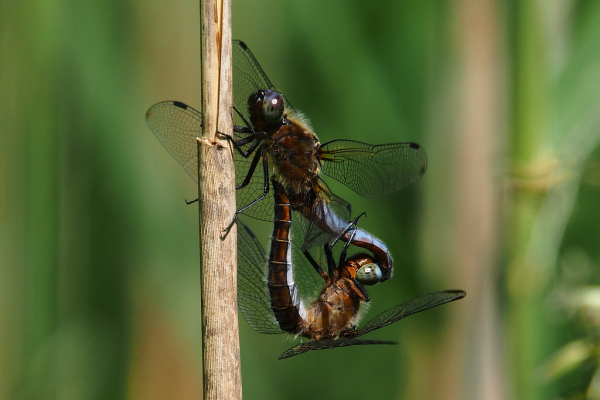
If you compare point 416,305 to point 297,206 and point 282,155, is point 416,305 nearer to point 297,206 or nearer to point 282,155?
point 297,206

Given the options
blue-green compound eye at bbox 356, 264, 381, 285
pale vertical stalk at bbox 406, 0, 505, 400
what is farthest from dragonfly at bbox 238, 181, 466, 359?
pale vertical stalk at bbox 406, 0, 505, 400

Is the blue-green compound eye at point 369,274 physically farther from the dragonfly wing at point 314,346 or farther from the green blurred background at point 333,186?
the green blurred background at point 333,186

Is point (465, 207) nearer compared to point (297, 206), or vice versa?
point (297, 206)

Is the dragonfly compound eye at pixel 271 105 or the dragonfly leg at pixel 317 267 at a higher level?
the dragonfly compound eye at pixel 271 105

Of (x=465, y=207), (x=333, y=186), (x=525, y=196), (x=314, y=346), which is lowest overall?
(x=314, y=346)

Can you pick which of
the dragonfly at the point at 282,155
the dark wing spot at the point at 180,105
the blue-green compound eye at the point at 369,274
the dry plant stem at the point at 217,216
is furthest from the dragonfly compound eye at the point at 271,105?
the blue-green compound eye at the point at 369,274

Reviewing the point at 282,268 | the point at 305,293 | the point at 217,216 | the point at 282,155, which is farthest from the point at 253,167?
the point at 217,216

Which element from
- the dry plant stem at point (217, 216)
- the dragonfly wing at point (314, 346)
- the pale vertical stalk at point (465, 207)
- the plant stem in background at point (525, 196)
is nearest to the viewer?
the dry plant stem at point (217, 216)
